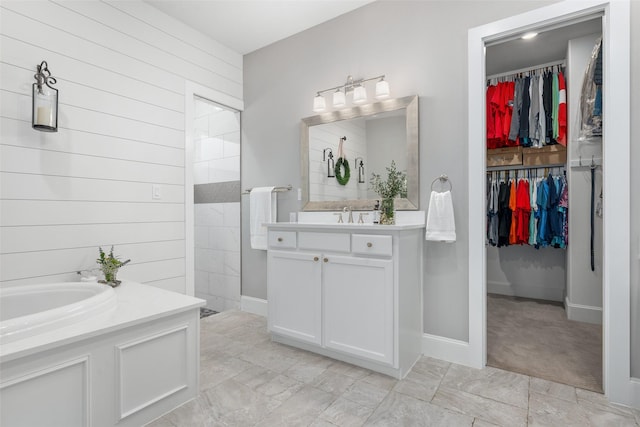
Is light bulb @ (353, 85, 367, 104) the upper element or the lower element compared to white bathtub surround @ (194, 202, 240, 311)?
upper

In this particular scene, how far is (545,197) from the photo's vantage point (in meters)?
3.44

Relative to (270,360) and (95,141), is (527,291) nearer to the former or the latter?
(270,360)

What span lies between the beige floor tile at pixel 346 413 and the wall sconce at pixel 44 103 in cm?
229

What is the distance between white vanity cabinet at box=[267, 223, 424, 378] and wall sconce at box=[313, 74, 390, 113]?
1.06 meters

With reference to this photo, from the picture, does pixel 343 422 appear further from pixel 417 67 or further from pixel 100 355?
pixel 417 67

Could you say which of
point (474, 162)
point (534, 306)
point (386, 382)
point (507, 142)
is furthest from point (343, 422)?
point (507, 142)

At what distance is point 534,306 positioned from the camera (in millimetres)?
3615

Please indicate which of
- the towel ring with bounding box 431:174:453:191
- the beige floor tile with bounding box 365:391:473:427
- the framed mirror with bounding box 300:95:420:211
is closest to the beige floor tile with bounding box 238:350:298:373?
the beige floor tile with bounding box 365:391:473:427

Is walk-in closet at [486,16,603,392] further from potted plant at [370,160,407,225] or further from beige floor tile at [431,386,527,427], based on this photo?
potted plant at [370,160,407,225]

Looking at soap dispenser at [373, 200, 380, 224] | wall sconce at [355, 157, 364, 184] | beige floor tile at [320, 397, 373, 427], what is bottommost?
beige floor tile at [320, 397, 373, 427]

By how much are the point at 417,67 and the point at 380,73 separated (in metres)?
0.30

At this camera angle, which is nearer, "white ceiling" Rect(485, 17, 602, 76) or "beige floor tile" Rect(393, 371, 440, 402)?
"beige floor tile" Rect(393, 371, 440, 402)

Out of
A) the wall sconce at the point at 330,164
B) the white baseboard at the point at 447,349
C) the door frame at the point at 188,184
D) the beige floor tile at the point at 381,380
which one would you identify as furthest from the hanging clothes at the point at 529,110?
the door frame at the point at 188,184

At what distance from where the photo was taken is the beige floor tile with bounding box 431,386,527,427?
1.62 metres
